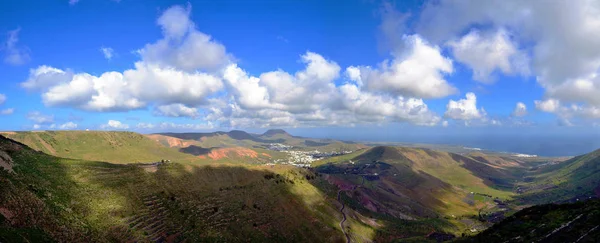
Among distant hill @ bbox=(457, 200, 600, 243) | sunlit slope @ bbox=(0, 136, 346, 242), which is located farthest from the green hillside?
distant hill @ bbox=(457, 200, 600, 243)

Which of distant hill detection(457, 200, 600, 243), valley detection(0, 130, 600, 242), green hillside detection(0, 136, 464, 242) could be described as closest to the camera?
distant hill detection(457, 200, 600, 243)

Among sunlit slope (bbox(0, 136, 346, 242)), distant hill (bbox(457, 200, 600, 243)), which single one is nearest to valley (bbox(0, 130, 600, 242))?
sunlit slope (bbox(0, 136, 346, 242))

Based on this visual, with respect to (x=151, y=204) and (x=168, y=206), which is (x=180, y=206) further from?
(x=151, y=204)

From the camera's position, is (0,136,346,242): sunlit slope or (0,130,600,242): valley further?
(0,130,600,242): valley

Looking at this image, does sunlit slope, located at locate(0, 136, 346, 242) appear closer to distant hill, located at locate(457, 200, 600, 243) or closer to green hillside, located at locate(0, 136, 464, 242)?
green hillside, located at locate(0, 136, 464, 242)

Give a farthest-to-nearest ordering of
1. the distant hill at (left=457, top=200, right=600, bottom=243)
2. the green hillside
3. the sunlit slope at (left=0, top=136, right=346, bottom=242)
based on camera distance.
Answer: the green hillside < the sunlit slope at (left=0, top=136, right=346, bottom=242) < the distant hill at (left=457, top=200, right=600, bottom=243)

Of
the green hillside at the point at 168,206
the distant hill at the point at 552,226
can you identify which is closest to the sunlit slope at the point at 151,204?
the green hillside at the point at 168,206

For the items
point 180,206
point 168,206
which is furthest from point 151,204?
point 180,206

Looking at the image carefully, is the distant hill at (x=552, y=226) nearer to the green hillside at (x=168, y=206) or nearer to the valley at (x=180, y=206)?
the valley at (x=180, y=206)
